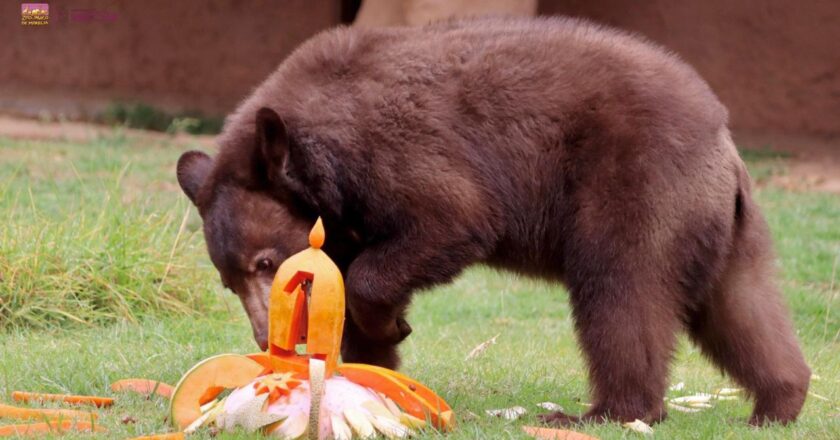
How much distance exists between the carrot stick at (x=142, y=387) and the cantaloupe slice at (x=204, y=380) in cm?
52

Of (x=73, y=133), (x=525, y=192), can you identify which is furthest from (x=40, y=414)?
(x=73, y=133)

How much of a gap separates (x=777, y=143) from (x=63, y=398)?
11.0 meters

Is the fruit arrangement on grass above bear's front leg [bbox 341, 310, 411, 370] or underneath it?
above

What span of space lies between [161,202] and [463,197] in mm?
5121

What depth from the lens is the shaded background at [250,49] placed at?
560 inches

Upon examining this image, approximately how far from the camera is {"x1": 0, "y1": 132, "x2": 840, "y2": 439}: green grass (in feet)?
16.7

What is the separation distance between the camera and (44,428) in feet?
14.0

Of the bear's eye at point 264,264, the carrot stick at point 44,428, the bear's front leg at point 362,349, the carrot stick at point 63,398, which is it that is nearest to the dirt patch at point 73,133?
the bear's front leg at point 362,349

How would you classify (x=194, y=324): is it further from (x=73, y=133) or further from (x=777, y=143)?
(x=777, y=143)

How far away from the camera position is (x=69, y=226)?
296 inches

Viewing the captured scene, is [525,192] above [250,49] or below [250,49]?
above

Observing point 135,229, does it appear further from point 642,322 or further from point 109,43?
point 109,43

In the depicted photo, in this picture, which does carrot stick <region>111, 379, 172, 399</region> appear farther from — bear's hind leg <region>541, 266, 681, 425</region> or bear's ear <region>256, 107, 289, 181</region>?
bear's hind leg <region>541, 266, 681, 425</region>

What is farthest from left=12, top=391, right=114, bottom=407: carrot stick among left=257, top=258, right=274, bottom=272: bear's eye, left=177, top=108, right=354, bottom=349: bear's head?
left=257, top=258, right=274, bottom=272: bear's eye
